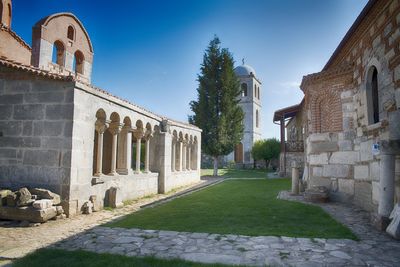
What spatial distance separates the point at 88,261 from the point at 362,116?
7.04 metres

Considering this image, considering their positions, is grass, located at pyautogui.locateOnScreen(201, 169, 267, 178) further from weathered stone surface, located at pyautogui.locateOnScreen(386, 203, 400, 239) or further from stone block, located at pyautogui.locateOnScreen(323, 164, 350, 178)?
weathered stone surface, located at pyautogui.locateOnScreen(386, 203, 400, 239)

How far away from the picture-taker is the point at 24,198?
5.66m

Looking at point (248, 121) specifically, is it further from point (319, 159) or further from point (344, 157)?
point (344, 157)

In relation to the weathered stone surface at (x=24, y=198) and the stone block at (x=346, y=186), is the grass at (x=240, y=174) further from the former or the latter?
the weathered stone surface at (x=24, y=198)

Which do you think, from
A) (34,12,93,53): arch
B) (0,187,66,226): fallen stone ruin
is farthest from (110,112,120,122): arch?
(34,12,93,53): arch

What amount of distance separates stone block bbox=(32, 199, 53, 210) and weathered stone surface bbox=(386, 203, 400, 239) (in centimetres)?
634

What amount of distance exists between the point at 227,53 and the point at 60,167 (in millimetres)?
18240

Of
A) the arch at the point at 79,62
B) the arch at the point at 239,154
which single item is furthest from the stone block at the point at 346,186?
the arch at the point at 239,154

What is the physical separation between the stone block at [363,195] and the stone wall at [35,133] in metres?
7.08

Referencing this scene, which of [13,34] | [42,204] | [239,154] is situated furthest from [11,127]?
[239,154]

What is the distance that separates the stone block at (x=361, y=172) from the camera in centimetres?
688

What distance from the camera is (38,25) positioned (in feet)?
39.0

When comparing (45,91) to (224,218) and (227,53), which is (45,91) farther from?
(227,53)

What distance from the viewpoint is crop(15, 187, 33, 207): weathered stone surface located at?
221 inches
